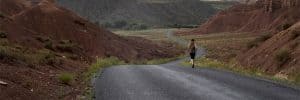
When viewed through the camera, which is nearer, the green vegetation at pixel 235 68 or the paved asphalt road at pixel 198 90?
the paved asphalt road at pixel 198 90

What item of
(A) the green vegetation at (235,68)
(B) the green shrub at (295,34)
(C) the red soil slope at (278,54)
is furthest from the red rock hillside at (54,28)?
(B) the green shrub at (295,34)

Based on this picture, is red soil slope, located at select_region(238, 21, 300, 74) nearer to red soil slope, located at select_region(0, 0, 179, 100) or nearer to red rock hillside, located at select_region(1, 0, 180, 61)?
red soil slope, located at select_region(0, 0, 179, 100)

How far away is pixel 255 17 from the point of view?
142 m

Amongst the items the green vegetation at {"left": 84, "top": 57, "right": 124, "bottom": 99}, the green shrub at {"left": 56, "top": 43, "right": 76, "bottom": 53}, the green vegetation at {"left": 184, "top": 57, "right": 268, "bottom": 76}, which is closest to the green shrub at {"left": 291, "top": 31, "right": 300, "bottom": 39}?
the green vegetation at {"left": 184, "top": 57, "right": 268, "bottom": 76}

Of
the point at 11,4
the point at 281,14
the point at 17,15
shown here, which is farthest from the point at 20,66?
the point at 281,14

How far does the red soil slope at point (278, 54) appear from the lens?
29938mm

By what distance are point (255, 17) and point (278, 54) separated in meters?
113

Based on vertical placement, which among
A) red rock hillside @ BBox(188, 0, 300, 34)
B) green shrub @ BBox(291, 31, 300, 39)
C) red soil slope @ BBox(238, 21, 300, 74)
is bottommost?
red rock hillside @ BBox(188, 0, 300, 34)

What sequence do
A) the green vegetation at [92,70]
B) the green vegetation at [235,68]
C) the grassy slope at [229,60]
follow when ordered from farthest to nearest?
the green vegetation at [235,68], the grassy slope at [229,60], the green vegetation at [92,70]

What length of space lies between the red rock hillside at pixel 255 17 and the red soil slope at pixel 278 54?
60.3 m

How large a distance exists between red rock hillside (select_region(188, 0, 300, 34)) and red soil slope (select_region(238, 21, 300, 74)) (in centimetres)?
6030

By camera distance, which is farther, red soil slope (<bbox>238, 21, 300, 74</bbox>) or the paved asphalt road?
red soil slope (<bbox>238, 21, 300, 74</bbox>)

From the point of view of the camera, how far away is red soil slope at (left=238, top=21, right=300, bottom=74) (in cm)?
2994

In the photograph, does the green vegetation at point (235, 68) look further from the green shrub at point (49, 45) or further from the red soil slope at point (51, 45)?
the green shrub at point (49, 45)
